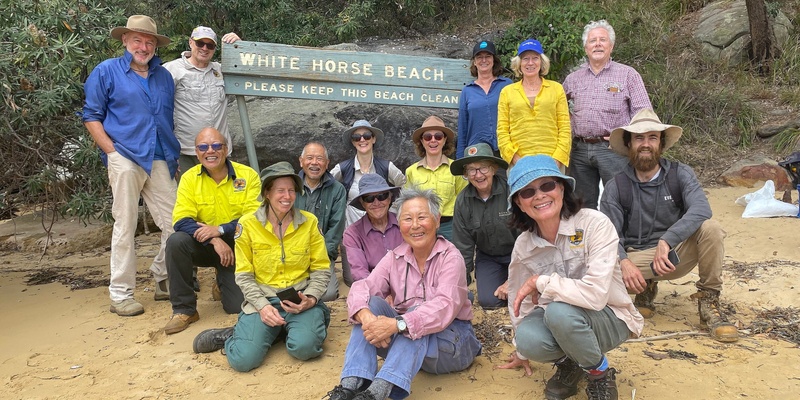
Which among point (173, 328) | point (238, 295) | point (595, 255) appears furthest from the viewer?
point (238, 295)

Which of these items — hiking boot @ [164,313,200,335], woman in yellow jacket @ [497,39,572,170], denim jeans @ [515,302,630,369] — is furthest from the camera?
woman in yellow jacket @ [497,39,572,170]

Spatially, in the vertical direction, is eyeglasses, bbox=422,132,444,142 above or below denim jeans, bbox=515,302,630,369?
above

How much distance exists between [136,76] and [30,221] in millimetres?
4408

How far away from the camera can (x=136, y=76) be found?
4.82 metres

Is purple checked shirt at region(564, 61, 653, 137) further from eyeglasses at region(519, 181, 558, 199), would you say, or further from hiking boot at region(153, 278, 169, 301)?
hiking boot at region(153, 278, 169, 301)

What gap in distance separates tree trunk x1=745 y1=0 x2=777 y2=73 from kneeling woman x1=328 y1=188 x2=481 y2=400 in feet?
28.5

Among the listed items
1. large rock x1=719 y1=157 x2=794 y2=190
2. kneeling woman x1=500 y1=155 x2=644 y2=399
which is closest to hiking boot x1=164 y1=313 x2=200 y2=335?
kneeling woman x1=500 y1=155 x2=644 y2=399

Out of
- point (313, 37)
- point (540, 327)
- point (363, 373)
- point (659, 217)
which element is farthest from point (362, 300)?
point (313, 37)

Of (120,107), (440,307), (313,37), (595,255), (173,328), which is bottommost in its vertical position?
(173,328)

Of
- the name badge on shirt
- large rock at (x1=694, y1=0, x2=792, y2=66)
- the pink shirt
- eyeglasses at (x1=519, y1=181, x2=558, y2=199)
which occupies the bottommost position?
the pink shirt

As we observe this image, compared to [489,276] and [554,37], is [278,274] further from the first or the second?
[554,37]

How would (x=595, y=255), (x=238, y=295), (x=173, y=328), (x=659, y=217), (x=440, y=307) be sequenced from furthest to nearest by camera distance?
(x=238, y=295) < (x=173, y=328) < (x=659, y=217) < (x=440, y=307) < (x=595, y=255)

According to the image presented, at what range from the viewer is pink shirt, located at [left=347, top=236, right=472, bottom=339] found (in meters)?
3.15

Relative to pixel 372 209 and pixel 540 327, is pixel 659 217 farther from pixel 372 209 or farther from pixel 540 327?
pixel 372 209
